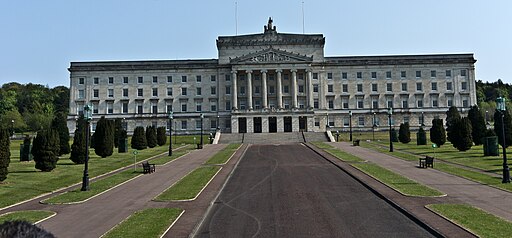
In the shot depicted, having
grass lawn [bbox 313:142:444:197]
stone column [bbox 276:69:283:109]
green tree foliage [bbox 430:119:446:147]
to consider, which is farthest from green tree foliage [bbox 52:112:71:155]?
stone column [bbox 276:69:283:109]

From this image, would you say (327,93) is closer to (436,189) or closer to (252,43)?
(252,43)

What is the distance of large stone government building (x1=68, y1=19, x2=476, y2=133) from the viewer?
342ft

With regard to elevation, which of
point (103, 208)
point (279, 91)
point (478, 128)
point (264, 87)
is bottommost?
point (103, 208)

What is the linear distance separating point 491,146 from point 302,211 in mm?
30676

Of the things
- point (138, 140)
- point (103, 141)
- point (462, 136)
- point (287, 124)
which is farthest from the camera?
point (287, 124)

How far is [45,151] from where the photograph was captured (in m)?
35.9

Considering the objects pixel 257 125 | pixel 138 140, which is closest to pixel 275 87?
pixel 257 125

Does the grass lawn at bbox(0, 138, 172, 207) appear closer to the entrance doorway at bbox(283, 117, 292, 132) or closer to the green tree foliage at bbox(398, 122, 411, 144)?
the green tree foliage at bbox(398, 122, 411, 144)

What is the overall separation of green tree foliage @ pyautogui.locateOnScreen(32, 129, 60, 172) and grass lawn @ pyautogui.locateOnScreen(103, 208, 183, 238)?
20.8 metres

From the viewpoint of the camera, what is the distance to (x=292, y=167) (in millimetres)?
36875

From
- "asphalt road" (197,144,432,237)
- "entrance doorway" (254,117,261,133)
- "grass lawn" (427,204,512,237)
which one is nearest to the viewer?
"grass lawn" (427,204,512,237)

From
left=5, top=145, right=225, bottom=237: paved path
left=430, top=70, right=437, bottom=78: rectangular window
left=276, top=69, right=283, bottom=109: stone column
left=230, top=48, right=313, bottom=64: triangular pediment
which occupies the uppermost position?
left=230, top=48, right=313, bottom=64: triangular pediment

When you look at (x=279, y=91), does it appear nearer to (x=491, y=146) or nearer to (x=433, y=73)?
(x=433, y=73)

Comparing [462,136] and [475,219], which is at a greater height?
[462,136]
